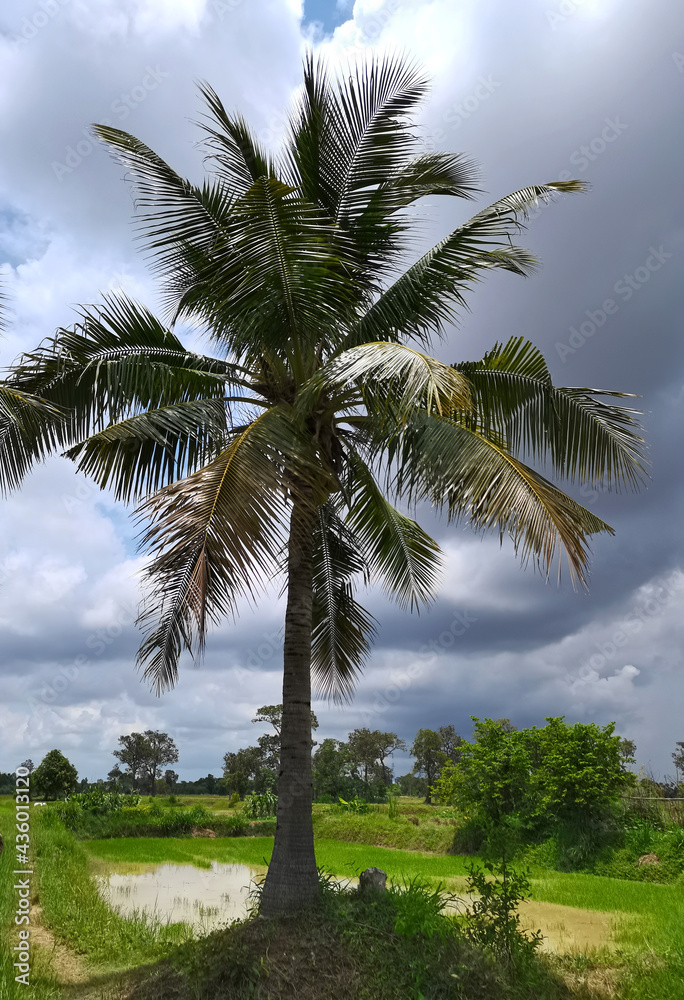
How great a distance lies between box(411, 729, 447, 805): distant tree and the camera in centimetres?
2955

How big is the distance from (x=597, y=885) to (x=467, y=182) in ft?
32.3

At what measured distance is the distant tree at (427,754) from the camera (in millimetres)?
29547

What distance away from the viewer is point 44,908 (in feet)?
29.0

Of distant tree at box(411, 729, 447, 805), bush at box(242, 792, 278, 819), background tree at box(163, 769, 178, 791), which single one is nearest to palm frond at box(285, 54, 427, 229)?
bush at box(242, 792, 278, 819)

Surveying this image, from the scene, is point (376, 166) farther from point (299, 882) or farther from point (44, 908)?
point (44, 908)

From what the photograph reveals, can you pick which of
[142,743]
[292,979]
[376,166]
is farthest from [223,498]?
[142,743]

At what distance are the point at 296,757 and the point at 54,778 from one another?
832 inches

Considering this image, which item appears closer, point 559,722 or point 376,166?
point 376,166

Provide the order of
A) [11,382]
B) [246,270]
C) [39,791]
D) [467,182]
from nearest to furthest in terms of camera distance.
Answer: [246,270]
[11,382]
[467,182]
[39,791]

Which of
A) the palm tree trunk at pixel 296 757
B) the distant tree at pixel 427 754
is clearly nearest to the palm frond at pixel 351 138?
the palm tree trunk at pixel 296 757

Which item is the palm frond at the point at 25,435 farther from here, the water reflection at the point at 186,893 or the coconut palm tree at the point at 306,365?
the water reflection at the point at 186,893

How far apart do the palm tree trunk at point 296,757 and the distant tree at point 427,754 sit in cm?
2416

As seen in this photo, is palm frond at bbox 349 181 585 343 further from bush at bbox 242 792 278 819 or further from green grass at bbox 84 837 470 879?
bush at bbox 242 792 278 819

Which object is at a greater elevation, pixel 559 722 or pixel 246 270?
pixel 246 270
